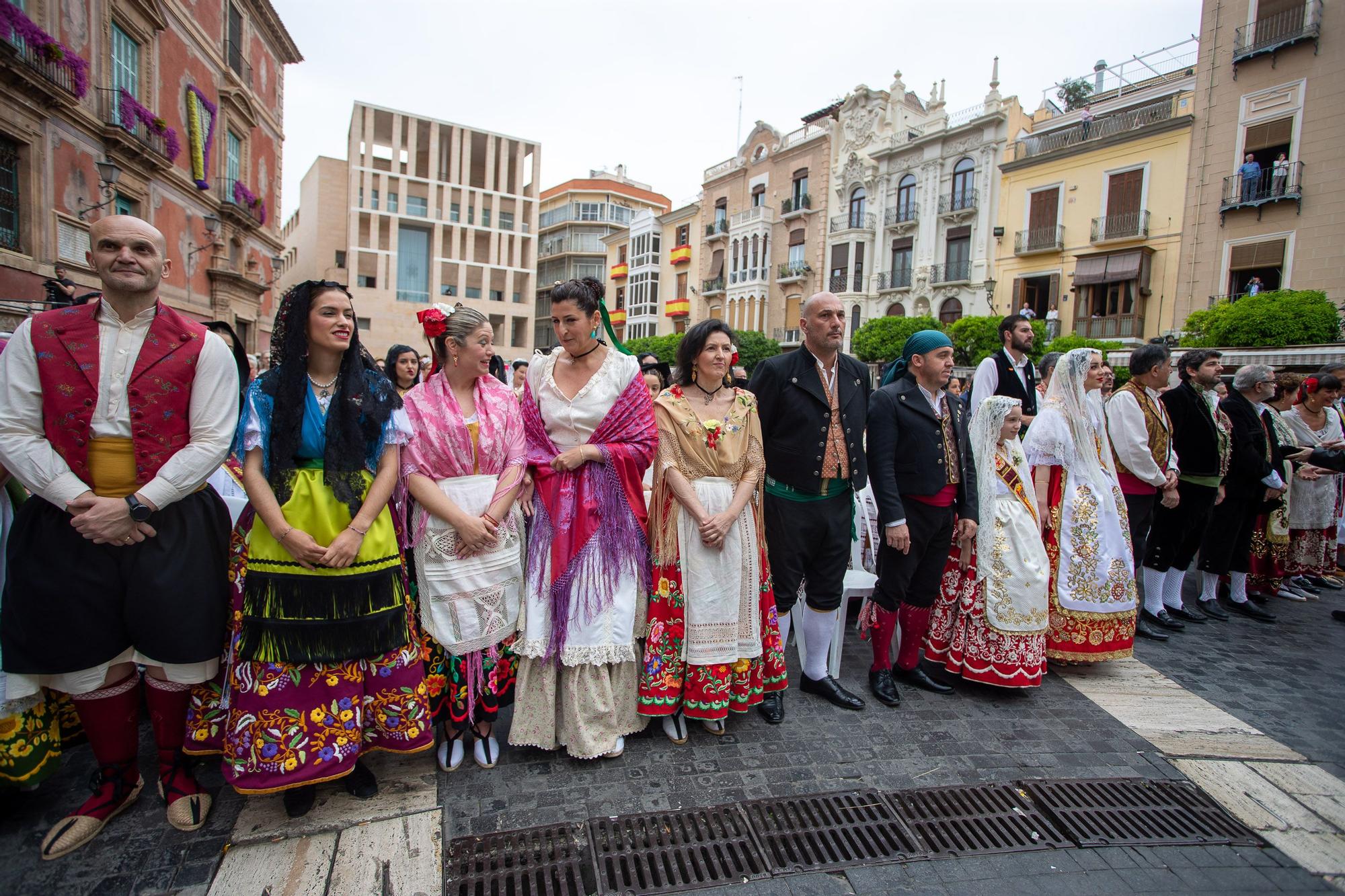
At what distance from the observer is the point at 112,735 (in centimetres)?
242

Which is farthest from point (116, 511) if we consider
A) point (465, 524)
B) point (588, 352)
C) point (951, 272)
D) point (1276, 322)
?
point (951, 272)

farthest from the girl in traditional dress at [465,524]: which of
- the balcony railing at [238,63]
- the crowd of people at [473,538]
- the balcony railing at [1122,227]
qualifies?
the balcony railing at [1122,227]

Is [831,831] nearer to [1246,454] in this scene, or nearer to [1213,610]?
[1213,610]

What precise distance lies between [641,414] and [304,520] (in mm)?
1455

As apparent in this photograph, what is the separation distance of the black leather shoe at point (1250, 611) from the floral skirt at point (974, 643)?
2.89 metres

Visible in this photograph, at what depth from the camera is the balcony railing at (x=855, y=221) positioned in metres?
31.0

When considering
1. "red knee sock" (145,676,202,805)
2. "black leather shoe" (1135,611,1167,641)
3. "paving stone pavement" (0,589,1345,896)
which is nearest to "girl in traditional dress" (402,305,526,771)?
"paving stone pavement" (0,589,1345,896)

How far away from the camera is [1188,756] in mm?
3184

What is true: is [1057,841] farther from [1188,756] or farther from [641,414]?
[641,414]

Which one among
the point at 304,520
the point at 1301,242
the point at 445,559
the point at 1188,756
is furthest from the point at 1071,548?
the point at 1301,242

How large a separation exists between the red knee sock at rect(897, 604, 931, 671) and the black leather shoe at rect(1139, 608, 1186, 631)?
2542 mm

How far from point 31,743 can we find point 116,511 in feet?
3.26

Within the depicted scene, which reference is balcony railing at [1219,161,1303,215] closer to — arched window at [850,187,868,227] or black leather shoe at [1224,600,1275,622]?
arched window at [850,187,868,227]

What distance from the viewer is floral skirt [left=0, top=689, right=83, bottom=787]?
2.33m
